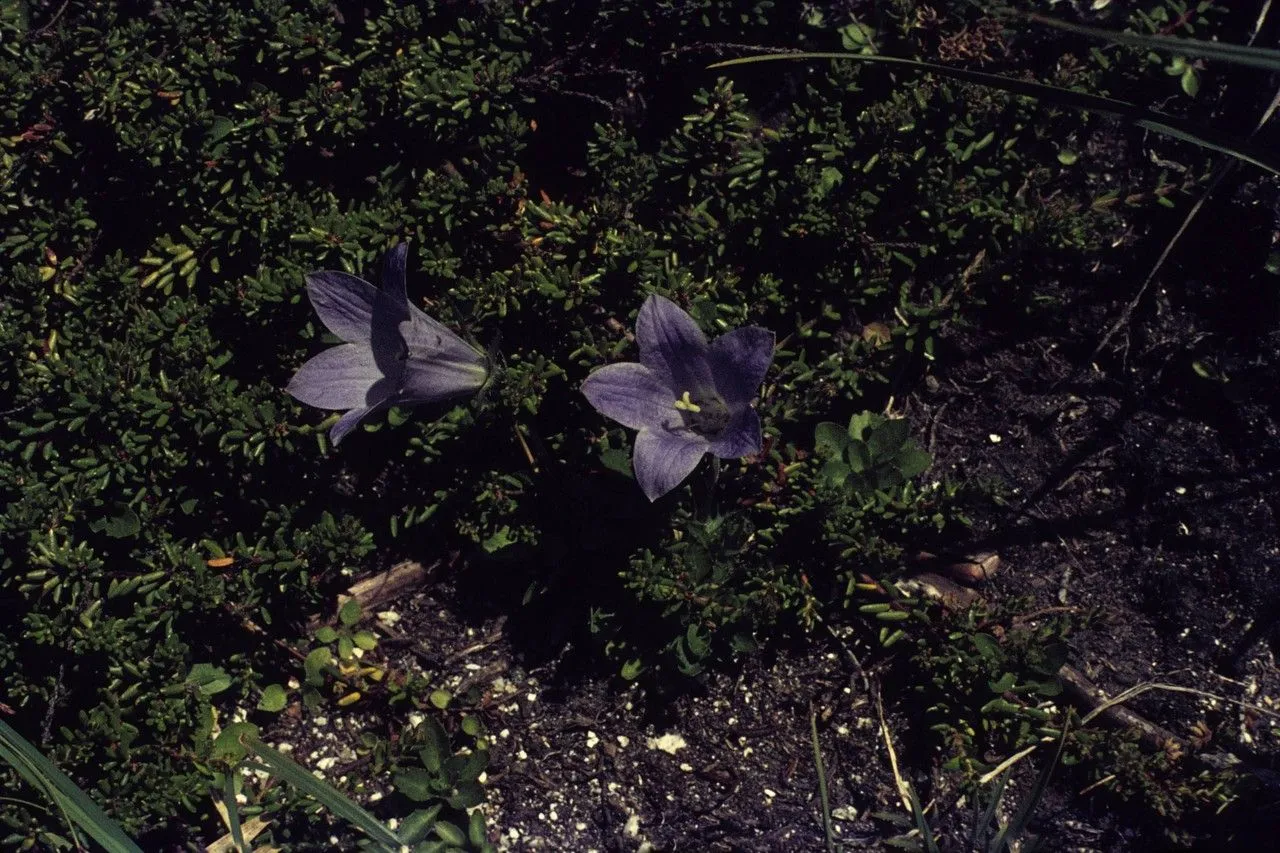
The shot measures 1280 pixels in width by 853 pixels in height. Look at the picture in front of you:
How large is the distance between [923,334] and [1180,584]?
1.29 m

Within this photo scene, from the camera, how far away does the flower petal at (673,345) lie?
3.06 m

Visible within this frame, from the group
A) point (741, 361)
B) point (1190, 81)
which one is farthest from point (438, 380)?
point (1190, 81)

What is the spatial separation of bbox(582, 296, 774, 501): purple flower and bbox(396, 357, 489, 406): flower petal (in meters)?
0.47

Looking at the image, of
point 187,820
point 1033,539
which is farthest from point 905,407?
point 187,820

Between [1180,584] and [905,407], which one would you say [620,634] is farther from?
[1180,584]

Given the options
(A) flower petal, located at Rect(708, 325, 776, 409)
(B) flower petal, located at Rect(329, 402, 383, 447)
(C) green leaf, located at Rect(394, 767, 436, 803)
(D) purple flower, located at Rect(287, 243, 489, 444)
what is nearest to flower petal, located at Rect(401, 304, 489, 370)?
(D) purple flower, located at Rect(287, 243, 489, 444)

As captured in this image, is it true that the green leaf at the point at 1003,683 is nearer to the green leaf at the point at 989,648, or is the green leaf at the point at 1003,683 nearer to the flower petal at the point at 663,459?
the green leaf at the point at 989,648

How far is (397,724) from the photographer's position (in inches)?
152

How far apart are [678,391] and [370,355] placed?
98cm

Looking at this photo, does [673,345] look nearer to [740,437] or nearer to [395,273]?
[740,437]

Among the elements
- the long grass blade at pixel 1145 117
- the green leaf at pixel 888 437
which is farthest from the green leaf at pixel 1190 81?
the long grass blade at pixel 1145 117

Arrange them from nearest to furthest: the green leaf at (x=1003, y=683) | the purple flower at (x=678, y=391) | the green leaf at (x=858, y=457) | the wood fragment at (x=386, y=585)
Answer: the purple flower at (x=678, y=391)
the green leaf at (x=1003, y=683)
the green leaf at (x=858, y=457)
the wood fragment at (x=386, y=585)

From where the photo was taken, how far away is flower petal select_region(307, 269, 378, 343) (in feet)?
10.1

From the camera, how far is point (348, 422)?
2873 mm
